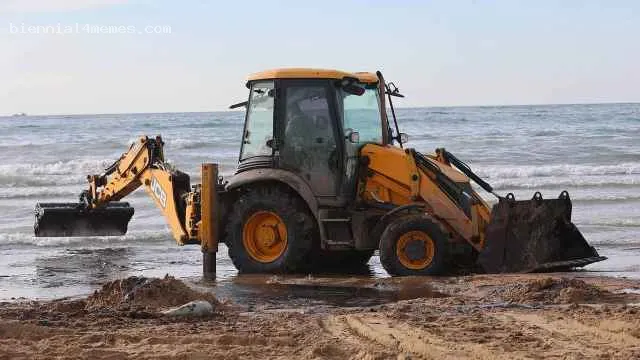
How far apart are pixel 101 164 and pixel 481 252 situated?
20.5 m

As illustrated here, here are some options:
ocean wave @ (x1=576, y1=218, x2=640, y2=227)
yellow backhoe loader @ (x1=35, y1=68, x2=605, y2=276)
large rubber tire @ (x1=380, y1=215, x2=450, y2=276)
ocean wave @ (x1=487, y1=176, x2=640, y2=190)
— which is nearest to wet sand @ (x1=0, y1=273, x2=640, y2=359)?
large rubber tire @ (x1=380, y1=215, x2=450, y2=276)

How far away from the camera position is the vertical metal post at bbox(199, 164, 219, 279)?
11.4m

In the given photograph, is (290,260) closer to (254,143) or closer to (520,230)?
(254,143)

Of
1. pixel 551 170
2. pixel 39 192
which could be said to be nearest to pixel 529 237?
pixel 39 192

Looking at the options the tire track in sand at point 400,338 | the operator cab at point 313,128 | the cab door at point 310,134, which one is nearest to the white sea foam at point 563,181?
the operator cab at point 313,128

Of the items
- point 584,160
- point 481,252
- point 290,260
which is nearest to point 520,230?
point 481,252

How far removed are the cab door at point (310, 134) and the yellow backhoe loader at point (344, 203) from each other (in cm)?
1

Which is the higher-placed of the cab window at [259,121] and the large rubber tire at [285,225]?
the cab window at [259,121]

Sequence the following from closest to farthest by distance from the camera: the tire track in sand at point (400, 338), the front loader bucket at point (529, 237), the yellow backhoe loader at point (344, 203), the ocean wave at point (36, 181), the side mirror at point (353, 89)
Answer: the tire track in sand at point (400, 338)
the front loader bucket at point (529, 237)
the yellow backhoe loader at point (344, 203)
the side mirror at point (353, 89)
the ocean wave at point (36, 181)

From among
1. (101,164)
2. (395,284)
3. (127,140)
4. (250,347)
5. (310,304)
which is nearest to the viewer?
(250,347)

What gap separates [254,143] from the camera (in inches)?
458

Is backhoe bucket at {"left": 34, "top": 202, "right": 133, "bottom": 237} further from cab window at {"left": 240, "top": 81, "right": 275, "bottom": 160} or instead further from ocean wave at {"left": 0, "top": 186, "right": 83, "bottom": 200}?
ocean wave at {"left": 0, "top": 186, "right": 83, "bottom": 200}

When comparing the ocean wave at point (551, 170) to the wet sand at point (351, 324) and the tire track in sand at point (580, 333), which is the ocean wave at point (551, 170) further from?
the tire track in sand at point (580, 333)

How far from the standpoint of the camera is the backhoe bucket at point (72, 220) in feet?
43.4
